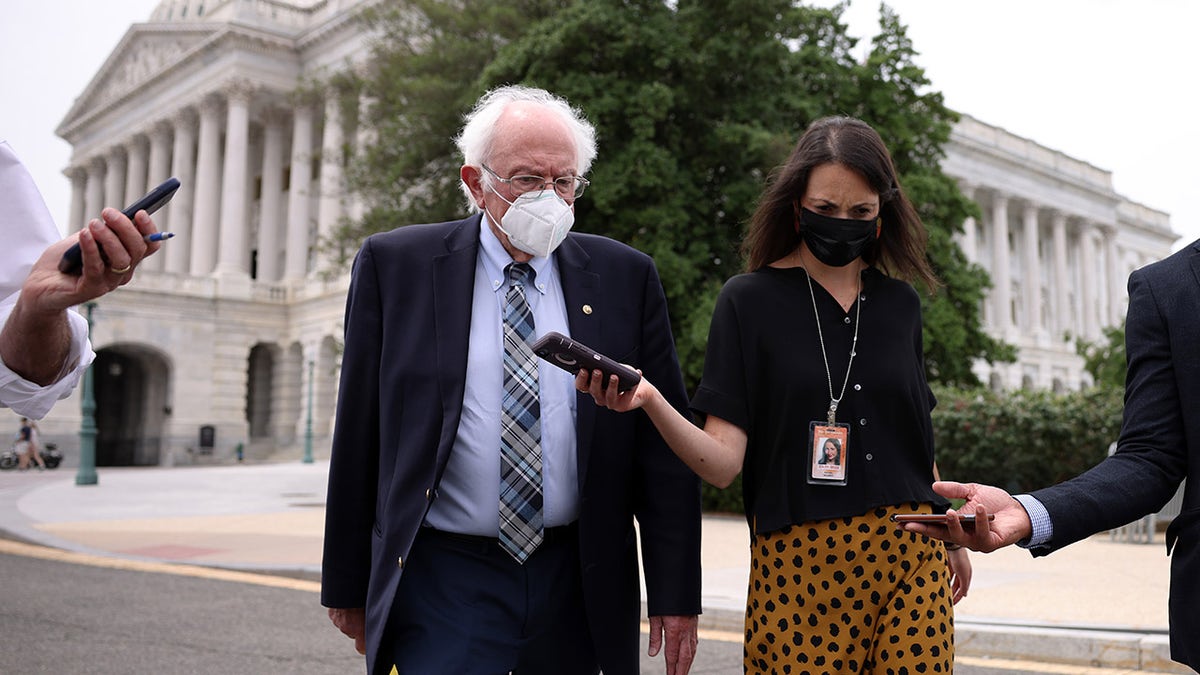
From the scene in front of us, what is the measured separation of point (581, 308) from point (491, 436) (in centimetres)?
46

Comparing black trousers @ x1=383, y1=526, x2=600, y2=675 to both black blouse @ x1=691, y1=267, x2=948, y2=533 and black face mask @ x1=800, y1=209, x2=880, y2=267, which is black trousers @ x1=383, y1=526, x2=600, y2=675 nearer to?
black blouse @ x1=691, y1=267, x2=948, y2=533

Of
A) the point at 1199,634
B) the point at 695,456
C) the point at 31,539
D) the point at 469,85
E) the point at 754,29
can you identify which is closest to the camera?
the point at 1199,634

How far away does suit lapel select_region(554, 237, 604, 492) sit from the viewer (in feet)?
10.2

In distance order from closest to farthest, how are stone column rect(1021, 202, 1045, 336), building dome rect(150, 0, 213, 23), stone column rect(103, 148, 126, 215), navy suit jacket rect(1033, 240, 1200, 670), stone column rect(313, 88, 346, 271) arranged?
navy suit jacket rect(1033, 240, 1200, 670) < stone column rect(313, 88, 346, 271) < stone column rect(103, 148, 126, 215) < building dome rect(150, 0, 213, 23) < stone column rect(1021, 202, 1045, 336)

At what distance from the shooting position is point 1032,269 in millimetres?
72562

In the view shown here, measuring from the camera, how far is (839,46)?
74.2 ft

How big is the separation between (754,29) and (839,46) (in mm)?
3249

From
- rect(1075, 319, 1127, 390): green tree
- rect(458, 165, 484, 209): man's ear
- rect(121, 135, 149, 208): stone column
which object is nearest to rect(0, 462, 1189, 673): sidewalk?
rect(458, 165, 484, 209): man's ear

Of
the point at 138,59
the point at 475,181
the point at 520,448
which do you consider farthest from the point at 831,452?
the point at 138,59

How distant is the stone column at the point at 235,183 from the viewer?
181ft

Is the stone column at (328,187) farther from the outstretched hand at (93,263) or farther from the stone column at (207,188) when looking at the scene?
the outstretched hand at (93,263)

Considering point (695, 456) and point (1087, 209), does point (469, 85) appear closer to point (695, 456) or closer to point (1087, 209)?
point (695, 456)

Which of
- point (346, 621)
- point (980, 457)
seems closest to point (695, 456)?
point (346, 621)

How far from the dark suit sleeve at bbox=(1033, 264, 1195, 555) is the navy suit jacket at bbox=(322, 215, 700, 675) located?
113 centimetres
